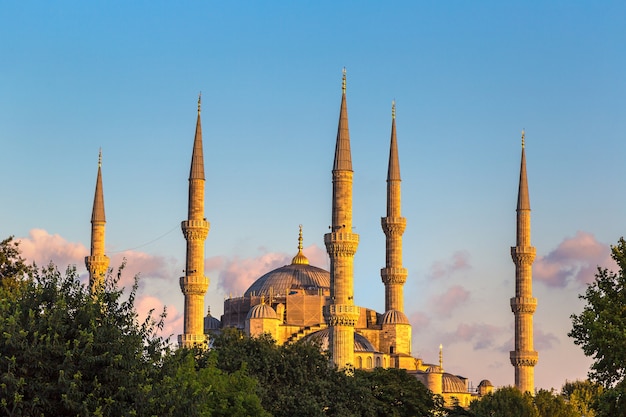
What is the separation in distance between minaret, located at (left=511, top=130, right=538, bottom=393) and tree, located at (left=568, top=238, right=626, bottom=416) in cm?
4216

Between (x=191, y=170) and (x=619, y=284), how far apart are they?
137 ft

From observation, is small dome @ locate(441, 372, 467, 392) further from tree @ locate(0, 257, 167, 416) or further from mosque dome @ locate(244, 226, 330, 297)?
tree @ locate(0, 257, 167, 416)

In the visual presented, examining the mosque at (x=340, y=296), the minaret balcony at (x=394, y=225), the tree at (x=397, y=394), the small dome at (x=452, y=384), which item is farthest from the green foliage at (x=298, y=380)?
the small dome at (x=452, y=384)

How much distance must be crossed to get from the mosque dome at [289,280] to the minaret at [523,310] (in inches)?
553

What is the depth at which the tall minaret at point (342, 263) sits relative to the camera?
6097 centimetres

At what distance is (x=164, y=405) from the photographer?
22.6 meters

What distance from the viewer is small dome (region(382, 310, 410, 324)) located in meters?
76.7

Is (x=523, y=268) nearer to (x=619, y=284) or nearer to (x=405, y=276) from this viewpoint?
(x=405, y=276)

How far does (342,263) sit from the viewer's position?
6181 cm

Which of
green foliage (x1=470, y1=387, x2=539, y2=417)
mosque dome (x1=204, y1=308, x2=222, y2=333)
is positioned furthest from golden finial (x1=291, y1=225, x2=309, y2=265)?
green foliage (x1=470, y1=387, x2=539, y2=417)

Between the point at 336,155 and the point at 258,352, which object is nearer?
the point at 258,352

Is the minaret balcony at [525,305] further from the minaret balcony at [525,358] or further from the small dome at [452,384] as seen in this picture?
the small dome at [452,384]

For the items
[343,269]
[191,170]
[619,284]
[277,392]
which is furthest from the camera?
[191,170]

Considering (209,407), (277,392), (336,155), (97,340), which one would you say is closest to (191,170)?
(336,155)
